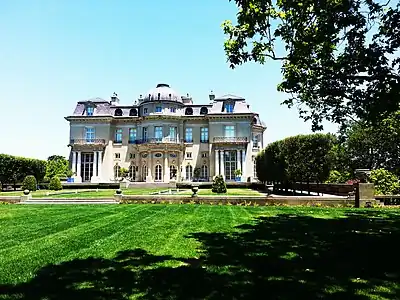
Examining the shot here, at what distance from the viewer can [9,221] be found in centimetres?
1191

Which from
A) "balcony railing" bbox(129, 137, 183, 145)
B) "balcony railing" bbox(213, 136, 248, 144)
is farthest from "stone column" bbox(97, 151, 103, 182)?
"balcony railing" bbox(213, 136, 248, 144)

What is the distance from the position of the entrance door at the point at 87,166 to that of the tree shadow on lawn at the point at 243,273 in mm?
46223

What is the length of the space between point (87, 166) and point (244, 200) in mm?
38406

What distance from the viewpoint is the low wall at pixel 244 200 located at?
17609 mm

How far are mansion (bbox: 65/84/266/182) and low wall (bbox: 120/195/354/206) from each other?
29.5 meters

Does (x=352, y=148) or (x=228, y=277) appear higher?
(x=352, y=148)

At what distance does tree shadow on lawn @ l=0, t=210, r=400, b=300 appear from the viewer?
464cm

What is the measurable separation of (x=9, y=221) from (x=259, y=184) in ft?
112

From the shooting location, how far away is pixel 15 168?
1548 inches

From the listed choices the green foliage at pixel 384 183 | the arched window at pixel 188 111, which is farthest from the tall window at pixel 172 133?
the green foliage at pixel 384 183

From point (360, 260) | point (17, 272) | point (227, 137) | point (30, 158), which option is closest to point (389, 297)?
point (360, 260)

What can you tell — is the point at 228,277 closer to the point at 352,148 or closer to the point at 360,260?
the point at 360,260

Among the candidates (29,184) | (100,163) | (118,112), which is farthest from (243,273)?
(118,112)

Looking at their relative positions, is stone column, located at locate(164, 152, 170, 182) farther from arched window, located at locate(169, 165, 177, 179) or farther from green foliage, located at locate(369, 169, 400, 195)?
green foliage, located at locate(369, 169, 400, 195)
